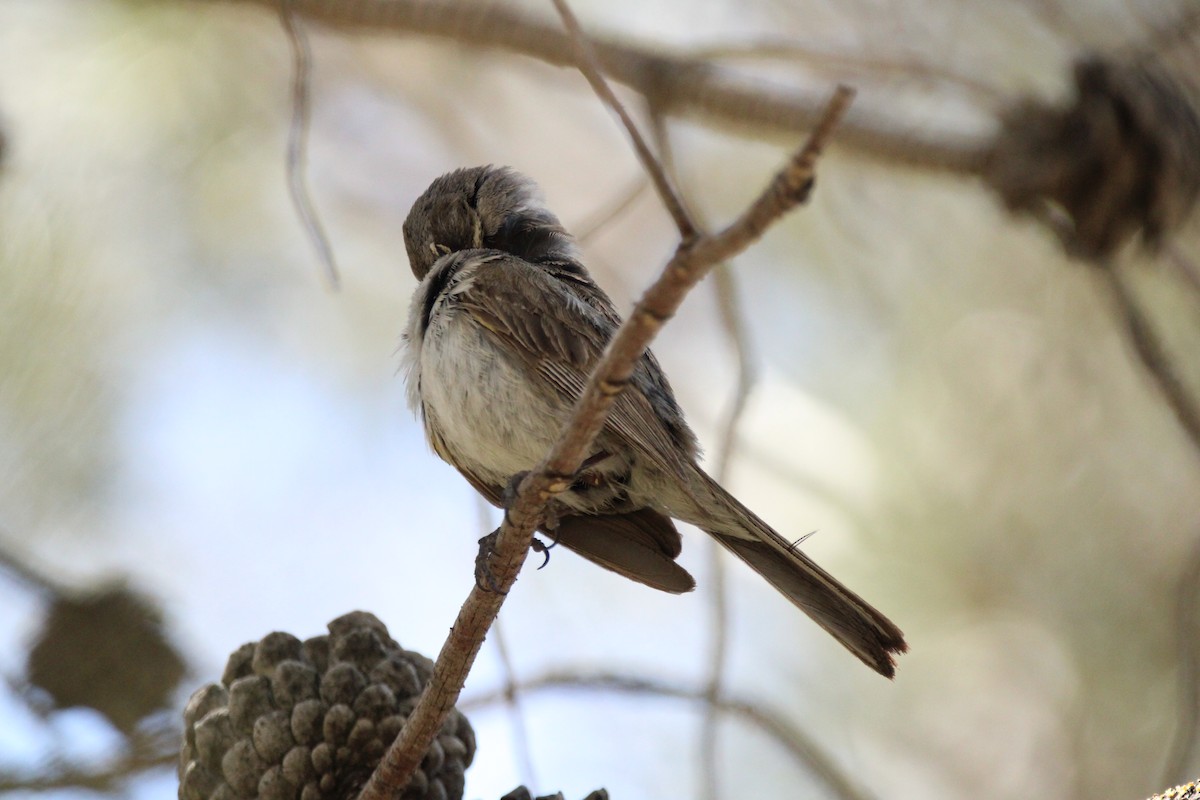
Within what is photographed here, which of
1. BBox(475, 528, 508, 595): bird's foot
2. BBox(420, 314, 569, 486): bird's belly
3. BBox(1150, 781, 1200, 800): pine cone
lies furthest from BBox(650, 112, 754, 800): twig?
BBox(1150, 781, 1200, 800): pine cone

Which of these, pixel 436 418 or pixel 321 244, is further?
pixel 436 418

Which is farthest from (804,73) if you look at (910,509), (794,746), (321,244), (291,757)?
(291,757)

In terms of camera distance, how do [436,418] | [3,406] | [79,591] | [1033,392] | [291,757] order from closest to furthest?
1. [291,757]
2. [79,591]
3. [3,406]
4. [436,418]
5. [1033,392]

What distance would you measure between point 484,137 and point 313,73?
57 cm

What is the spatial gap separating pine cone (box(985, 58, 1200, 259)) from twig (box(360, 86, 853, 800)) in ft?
6.54

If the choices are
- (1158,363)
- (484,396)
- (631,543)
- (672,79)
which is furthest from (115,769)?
(1158,363)

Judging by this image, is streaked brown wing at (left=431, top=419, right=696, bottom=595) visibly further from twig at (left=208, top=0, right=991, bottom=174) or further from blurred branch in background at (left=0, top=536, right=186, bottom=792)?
twig at (left=208, top=0, right=991, bottom=174)

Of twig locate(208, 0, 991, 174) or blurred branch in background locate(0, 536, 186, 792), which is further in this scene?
twig locate(208, 0, 991, 174)

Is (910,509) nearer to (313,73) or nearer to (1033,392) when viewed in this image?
(1033,392)

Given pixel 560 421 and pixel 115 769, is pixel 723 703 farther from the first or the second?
pixel 115 769

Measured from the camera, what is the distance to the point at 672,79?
9.27 ft

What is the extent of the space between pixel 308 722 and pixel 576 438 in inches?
21.5

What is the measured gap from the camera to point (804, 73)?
3.05 metres

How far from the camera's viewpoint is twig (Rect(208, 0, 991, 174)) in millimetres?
2654
